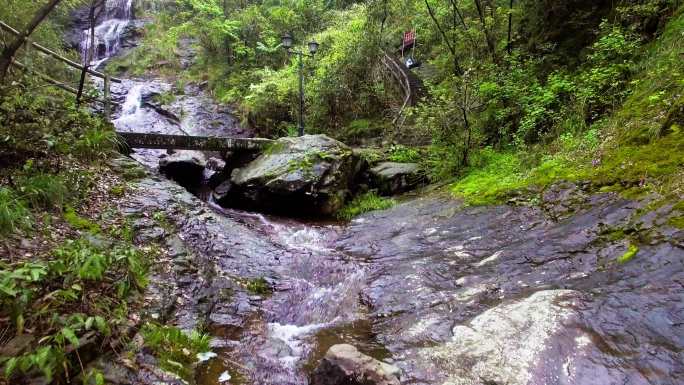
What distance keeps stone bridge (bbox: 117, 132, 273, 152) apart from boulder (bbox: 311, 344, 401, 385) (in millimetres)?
8433

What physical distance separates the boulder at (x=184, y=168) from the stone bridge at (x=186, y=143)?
5.33ft

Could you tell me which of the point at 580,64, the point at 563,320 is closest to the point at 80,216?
the point at 563,320

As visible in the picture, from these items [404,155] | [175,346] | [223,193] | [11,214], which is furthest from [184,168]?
[175,346]

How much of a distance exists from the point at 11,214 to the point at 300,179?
5.85m

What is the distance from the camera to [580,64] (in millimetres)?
8555

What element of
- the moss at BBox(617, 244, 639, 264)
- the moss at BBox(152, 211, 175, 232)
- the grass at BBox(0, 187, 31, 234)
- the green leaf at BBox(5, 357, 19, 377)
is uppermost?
the grass at BBox(0, 187, 31, 234)

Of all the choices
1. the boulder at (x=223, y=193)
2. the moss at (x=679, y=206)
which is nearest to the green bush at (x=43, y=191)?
the boulder at (x=223, y=193)

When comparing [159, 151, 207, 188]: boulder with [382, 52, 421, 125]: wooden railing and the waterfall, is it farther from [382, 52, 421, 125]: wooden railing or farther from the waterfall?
the waterfall

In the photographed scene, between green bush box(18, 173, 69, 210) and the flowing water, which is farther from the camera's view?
green bush box(18, 173, 69, 210)

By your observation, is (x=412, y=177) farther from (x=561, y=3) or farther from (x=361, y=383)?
(x=361, y=383)

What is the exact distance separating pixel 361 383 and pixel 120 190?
5844 millimetres

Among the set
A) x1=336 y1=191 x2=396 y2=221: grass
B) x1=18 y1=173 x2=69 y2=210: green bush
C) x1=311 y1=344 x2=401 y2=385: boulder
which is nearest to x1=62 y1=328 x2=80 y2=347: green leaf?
x1=311 y1=344 x2=401 y2=385: boulder

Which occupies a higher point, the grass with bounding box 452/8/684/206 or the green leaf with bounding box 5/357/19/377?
the grass with bounding box 452/8/684/206

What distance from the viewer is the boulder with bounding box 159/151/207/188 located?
12106mm
